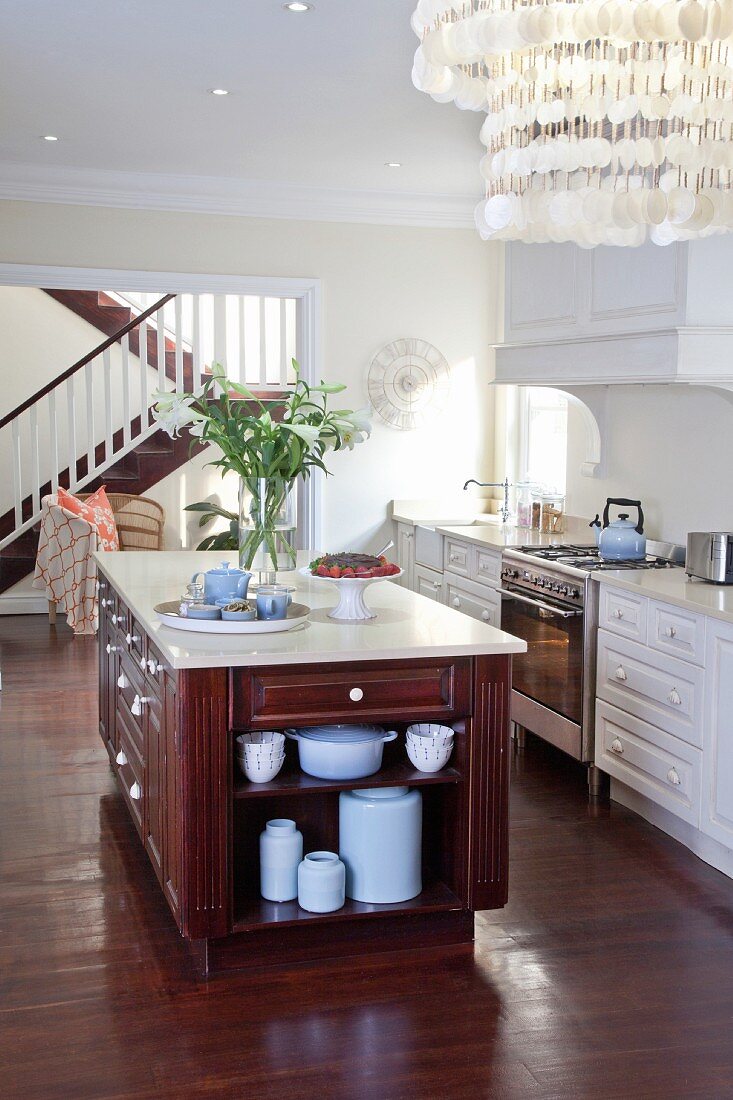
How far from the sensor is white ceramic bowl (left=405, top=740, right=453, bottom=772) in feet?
9.95

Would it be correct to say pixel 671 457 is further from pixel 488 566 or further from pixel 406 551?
pixel 406 551

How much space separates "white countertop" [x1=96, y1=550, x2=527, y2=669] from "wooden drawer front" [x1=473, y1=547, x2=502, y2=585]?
1395 millimetres

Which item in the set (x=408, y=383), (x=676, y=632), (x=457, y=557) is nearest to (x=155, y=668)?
(x=676, y=632)

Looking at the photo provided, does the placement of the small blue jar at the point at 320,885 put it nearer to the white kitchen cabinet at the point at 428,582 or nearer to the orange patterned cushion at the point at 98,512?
the white kitchen cabinet at the point at 428,582

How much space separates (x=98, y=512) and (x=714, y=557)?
516 cm

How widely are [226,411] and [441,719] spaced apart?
1.26 meters

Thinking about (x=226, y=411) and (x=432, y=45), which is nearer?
(x=432, y=45)

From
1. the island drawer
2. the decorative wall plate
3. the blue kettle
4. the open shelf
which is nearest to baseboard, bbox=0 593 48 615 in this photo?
the decorative wall plate

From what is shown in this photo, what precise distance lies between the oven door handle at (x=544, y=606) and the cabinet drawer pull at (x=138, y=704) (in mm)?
1750

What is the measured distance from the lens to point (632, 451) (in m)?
5.29

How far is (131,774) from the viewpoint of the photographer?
12.6 ft

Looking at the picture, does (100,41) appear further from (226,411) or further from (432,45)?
(432,45)

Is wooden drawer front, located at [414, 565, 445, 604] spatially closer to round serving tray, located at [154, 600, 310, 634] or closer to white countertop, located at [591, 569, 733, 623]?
white countertop, located at [591, 569, 733, 623]

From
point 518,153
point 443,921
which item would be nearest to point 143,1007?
point 443,921
